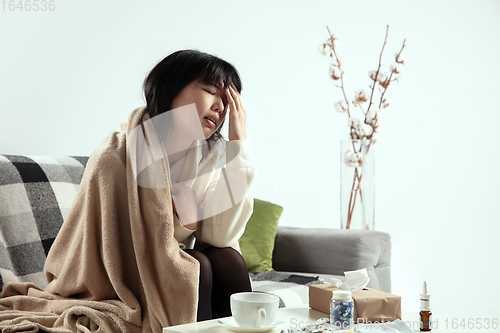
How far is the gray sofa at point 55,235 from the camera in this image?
4.27ft

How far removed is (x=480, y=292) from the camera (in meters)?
2.49

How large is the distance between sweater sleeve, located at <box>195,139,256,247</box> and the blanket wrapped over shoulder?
0.15 meters

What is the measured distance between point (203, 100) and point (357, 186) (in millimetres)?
1217

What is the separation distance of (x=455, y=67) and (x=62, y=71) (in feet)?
6.60

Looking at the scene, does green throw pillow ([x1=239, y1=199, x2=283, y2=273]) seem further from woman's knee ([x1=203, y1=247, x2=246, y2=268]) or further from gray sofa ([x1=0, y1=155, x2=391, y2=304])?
woman's knee ([x1=203, y1=247, x2=246, y2=268])

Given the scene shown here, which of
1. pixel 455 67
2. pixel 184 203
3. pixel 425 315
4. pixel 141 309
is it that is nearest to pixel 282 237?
pixel 184 203

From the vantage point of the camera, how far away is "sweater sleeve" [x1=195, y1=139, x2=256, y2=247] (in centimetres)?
121

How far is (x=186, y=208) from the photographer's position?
→ 3.94ft

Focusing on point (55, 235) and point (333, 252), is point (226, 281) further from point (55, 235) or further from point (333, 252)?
point (333, 252)

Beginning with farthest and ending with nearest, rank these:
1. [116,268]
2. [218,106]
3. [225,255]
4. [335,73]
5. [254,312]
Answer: [335,73] < [218,106] < [225,255] < [116,268] < [254,312]

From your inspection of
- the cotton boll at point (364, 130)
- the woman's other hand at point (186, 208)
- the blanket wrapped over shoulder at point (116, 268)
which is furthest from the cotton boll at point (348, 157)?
the blanket wrapped over shoulder at point (116, 268)

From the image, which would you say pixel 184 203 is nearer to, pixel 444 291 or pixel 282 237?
pixel 282 237

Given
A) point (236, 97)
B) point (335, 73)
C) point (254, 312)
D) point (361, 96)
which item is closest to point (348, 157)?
point (361, 96)

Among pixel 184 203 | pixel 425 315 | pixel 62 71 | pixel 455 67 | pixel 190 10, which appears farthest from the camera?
pixel 455 67
